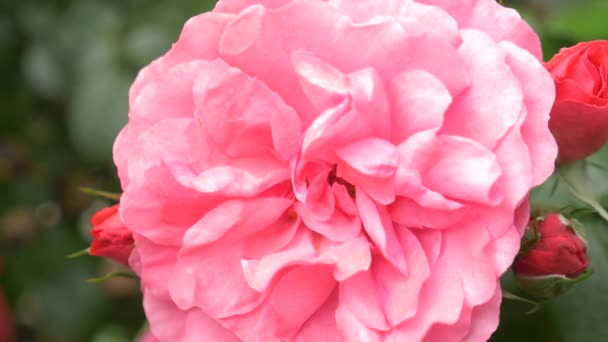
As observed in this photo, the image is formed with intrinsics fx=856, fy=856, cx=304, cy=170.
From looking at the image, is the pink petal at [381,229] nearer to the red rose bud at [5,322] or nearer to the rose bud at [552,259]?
the rose bud at [552,259]

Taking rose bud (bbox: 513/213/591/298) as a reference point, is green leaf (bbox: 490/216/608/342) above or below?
below

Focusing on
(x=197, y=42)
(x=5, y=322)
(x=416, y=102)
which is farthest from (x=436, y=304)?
(x=5, y=322)

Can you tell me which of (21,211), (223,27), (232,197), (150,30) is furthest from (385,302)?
(21,211)

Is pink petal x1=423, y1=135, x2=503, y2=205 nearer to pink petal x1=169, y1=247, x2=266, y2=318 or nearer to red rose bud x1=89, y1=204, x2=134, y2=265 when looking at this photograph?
pink petal x1=169, y1=247, x2=266, y2=318

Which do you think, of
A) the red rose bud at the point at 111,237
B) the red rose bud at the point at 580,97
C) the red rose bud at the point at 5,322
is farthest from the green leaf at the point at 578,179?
the red rose bud at the point at 5,322

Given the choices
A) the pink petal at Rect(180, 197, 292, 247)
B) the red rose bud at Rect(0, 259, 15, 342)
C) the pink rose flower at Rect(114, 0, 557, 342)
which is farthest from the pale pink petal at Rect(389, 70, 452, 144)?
the red rose bud at Rect(0, 259, 15, 342)

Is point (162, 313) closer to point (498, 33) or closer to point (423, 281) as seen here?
point (423, 281)
